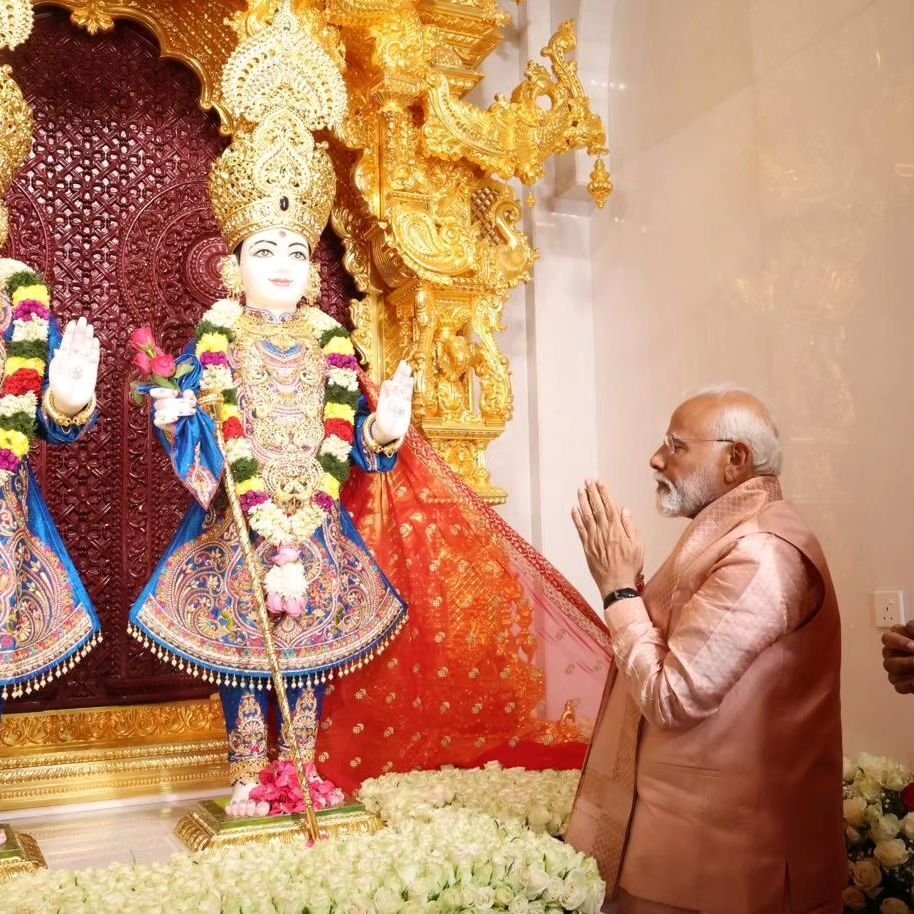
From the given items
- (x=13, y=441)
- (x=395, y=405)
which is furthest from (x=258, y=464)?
(x=13, y=441)

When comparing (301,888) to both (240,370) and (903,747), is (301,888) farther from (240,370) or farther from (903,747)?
(903,747)

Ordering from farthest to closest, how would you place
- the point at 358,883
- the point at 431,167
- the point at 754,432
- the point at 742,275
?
1. the point at 431,167
2. the point at 742,275
3. the point at 754,432
4. the point at 358,883

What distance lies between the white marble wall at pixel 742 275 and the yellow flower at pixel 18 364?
246 cm

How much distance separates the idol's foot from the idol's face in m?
1.66

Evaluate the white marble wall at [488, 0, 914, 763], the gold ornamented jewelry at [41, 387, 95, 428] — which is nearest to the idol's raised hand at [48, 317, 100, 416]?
the gold ornamented jewelry at [41, 387, 95, 428]

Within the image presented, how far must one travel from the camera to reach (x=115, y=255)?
457 centimetres

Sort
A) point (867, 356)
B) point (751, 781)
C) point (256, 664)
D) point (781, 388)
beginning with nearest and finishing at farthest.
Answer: point (751, 781) → point (256, 664) → point (867, 356) → point (781, 388)

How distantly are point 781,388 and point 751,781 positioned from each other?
2.26 metres

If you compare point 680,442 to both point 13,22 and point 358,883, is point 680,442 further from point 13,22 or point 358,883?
point 13,22

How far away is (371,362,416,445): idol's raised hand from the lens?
3.73 meters

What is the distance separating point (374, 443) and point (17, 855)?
172 cm

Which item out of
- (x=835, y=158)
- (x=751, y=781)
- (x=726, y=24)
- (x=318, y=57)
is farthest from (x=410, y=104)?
(x=751, y=781)

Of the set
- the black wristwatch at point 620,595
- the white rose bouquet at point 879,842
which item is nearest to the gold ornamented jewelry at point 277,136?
the black wristwatch at point 620,595

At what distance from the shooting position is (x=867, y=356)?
382cm
